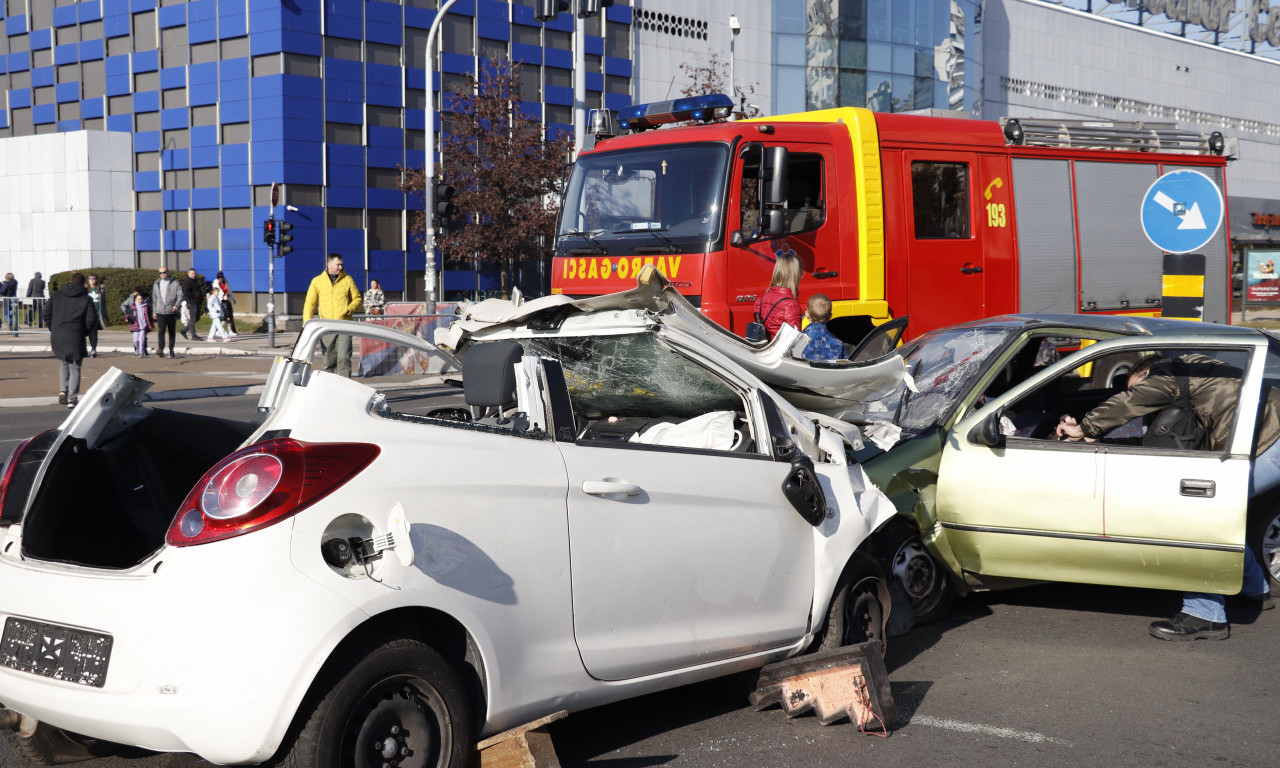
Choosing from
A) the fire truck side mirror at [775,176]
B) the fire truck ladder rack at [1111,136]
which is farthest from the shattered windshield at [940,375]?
the fire truck ladder rack at [1111,136]

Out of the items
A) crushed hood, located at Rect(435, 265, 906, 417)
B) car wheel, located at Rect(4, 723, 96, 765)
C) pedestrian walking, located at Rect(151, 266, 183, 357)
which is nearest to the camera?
car wheel, located at Rect(4, 723, 96, 765)

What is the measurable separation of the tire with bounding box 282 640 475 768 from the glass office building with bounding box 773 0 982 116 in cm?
4739

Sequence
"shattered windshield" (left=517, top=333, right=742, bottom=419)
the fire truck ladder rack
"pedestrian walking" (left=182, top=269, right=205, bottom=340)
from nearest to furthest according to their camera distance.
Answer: "shattered windshield" (left=517, top=333, right=742, bottom=419) → the fire truck ladder rack → "pedestrian walking" (left=182, top=269, right=205, bottom=340)

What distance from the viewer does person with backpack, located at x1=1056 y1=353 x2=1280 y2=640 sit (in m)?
5.91

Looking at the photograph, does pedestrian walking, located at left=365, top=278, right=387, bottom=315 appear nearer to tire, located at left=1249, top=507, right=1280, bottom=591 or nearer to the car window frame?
the car window frame

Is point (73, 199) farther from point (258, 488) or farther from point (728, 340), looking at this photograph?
point (258, 488)

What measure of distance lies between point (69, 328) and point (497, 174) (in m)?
23.3

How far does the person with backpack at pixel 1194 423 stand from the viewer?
19.4 ft

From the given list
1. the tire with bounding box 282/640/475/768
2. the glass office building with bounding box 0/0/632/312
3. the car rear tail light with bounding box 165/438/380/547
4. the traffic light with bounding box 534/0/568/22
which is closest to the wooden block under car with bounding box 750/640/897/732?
the tire with bounding box 282/640/475/768

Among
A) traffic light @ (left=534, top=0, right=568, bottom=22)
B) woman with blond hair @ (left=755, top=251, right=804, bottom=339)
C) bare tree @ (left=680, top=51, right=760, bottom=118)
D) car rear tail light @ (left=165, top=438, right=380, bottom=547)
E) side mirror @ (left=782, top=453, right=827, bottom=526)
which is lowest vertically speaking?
side mirror @ (left=782, top=453, right=827, bottom=526)

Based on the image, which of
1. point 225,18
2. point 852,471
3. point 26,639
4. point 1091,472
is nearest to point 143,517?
point 26,639

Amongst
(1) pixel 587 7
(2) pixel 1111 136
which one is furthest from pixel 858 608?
(1) pixel 587 7

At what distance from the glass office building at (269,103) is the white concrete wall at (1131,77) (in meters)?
22.1

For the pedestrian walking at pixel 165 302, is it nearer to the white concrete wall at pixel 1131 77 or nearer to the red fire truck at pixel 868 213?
the red fire truck at pixel 868 213
